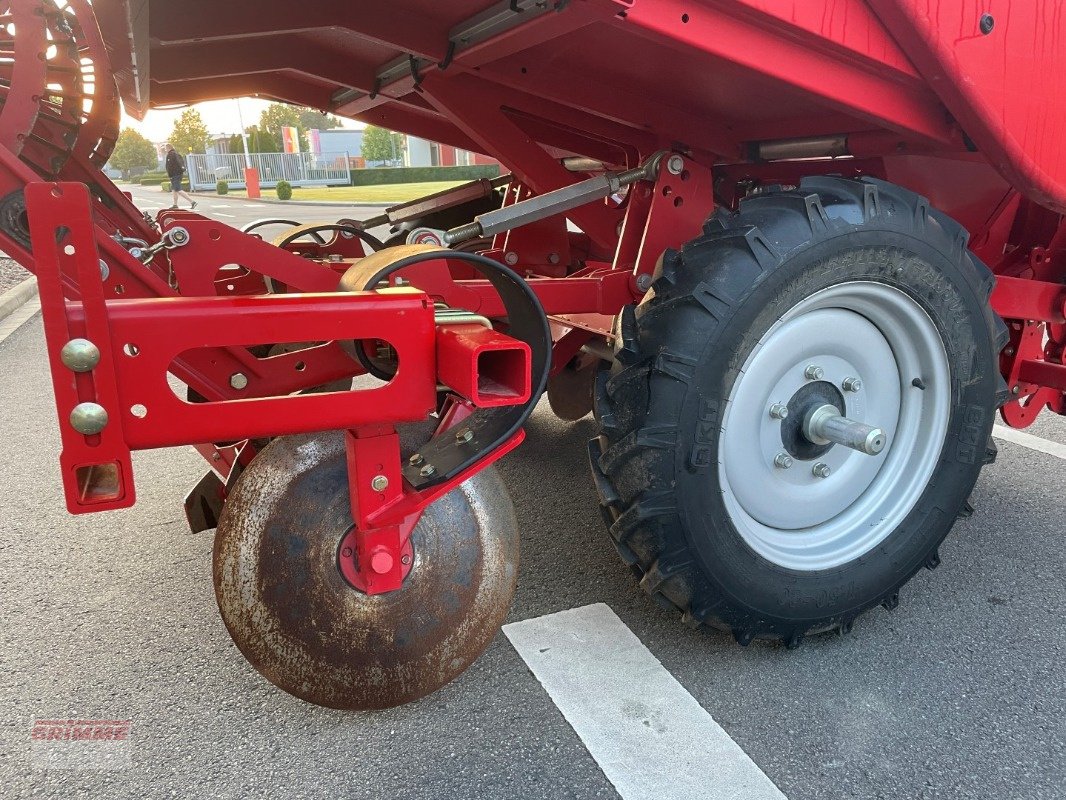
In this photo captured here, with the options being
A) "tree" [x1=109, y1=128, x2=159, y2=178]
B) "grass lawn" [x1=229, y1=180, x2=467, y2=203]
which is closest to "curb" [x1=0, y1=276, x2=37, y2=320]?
"grass lawn" [x1=229, y1=180, x2=467, y2=203]

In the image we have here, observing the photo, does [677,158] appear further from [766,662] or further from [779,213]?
[766,662]

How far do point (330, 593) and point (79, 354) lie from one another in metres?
0.80

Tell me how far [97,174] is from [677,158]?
6.45 ft

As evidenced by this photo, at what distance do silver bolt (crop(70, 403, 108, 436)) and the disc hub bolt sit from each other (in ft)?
5.42

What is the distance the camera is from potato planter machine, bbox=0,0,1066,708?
1.48 metres

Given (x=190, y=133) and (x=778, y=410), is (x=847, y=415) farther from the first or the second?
(x=190, y=133)

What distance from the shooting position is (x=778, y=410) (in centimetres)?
215

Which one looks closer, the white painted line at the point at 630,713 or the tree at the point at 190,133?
the white painted line at the point at 630,713

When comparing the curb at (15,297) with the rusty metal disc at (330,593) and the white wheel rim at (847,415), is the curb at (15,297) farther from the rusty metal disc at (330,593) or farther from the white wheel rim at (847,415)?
the white wheel rim at (847,415)

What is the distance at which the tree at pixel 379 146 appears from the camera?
237 ft

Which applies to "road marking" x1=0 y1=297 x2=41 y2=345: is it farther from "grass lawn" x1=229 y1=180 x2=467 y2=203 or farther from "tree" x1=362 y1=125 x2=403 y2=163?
"tree" x1=362 y1=125 x2=403 y2=163

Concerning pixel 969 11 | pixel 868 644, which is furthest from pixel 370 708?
pixel 969 11

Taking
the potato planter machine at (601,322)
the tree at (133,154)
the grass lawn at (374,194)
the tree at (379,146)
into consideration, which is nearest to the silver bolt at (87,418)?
the potato planter machine at (601,322)

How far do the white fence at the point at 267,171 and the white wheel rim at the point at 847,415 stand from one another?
5288 centimetres
